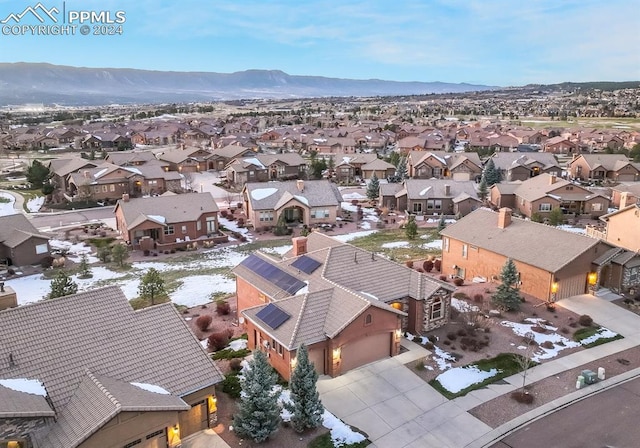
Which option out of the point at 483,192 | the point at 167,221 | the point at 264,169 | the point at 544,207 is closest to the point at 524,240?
the point at 544,207

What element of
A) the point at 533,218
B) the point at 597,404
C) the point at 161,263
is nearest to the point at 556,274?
the point at 597,404

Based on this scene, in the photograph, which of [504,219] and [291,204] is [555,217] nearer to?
[504,219]

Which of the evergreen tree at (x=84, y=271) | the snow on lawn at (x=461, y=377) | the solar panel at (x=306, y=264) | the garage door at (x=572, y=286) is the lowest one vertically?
the evergreen tree at (x=84, y=271)

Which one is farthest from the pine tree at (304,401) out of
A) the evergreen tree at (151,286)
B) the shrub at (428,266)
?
the shrub at (428,266)

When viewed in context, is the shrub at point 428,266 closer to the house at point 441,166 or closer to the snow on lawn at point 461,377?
the snow on lawn at point 461,377

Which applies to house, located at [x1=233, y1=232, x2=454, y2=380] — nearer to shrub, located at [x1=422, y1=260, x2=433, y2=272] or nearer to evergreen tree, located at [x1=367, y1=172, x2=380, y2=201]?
shrub, located at [x1=422, y1=260, x2=433, y2=272]

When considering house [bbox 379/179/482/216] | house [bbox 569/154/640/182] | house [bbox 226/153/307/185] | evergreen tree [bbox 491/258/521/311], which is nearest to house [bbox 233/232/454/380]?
evergreen tree [bbox 491/258/521/311]
